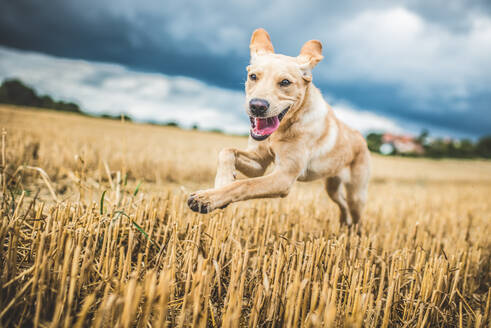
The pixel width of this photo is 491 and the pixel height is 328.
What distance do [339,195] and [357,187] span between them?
322 mm

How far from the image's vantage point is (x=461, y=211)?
24.7ft

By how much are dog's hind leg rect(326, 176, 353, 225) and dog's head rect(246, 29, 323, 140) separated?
1955 millimetres

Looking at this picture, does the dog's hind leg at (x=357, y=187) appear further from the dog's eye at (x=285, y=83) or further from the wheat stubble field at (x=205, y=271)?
the dog's eye at (x=285, y=83)

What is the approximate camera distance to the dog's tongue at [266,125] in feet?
9.45

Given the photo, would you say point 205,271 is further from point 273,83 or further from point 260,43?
point 260,43

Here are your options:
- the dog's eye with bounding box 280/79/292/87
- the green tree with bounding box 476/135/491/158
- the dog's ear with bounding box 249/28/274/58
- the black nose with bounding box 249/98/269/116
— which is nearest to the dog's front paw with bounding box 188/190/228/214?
the black nose with bounding box 249/98/269/116

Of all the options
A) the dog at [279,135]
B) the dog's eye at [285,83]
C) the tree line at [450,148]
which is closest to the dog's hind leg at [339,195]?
the dog at [279,135]

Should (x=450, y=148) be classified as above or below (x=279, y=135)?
above

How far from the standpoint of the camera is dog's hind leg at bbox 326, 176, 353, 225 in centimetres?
481

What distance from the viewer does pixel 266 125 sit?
2.95m

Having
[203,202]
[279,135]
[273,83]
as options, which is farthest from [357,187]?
[203,202]

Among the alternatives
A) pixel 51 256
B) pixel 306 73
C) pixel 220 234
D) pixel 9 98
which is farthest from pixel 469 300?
pixel 9 98

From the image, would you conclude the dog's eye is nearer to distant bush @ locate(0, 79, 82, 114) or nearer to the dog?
the dog

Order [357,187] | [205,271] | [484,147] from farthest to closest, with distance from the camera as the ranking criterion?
[484,147], [357,187], [205,271]
